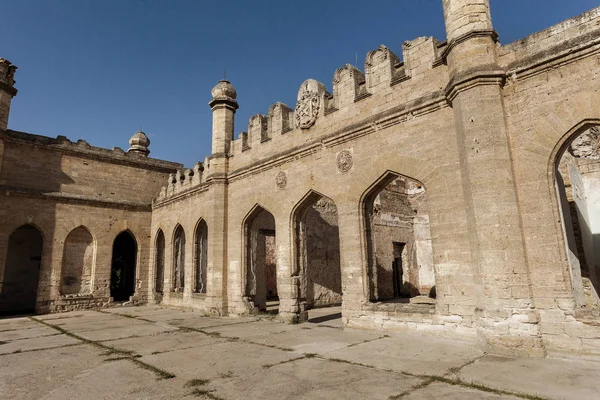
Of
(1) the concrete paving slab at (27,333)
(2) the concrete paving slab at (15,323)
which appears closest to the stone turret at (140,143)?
(2) the concrete paving slab at (15,323)

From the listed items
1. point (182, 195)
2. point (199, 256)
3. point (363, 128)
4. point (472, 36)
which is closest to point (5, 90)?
point (182, 195)

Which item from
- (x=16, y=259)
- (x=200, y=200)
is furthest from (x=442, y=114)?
(x=16, y=259)

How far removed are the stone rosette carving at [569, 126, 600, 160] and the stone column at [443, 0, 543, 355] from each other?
6655 millimetres

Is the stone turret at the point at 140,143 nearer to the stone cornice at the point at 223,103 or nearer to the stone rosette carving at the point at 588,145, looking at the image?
the stone cornice at the point at 223,103

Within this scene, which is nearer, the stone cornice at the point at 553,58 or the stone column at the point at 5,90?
the stone cornice at the point at 553,58

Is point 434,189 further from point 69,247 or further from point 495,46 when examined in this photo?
point 69,247

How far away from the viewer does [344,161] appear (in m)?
8.73

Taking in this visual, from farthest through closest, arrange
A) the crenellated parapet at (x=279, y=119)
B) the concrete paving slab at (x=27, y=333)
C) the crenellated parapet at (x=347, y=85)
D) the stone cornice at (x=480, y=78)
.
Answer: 1. the crenellated parapet at (x=279, y=119)
2. the crenellated parapet at (x=347, y=85)
3. the concrete paving slab at (x=27, y=333)
4. the stone cornice at (x=480, y=78)

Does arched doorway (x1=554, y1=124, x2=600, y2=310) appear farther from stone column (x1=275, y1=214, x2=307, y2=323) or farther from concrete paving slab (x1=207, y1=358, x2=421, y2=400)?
stone column (x1=275, y1=214, x2=307, y2=323)

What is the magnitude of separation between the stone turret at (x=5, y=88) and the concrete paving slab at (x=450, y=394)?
15.2 metres

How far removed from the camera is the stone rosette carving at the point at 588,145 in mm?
10938

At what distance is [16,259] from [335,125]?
14469 mm

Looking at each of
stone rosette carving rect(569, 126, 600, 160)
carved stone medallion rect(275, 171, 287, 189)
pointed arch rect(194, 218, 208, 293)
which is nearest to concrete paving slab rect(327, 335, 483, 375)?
carved stone medallion rect(275, 171, 287, 189)

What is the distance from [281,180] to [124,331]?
5.15 m
